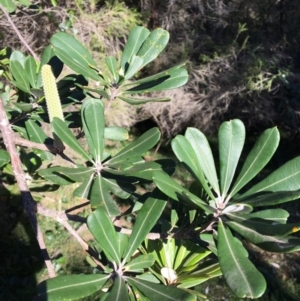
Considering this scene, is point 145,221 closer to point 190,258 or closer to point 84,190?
point 84,190

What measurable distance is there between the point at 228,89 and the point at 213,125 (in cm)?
71

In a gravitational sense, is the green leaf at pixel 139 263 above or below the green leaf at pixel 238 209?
below

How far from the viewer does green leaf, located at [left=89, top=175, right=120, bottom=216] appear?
3.05 feet

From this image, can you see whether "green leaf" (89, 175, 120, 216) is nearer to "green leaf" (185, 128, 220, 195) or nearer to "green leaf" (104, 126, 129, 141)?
"green leaf" (185, 128, 220, 195)

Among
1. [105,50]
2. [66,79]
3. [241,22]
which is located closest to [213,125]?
[241,22]

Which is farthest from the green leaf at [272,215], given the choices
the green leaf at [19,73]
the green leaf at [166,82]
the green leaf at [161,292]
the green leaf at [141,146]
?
the green leaf at [19,73]

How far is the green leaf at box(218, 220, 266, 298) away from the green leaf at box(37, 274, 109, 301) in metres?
0.28

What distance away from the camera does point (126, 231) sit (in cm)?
110

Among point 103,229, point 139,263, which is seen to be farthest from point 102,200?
point 139,263

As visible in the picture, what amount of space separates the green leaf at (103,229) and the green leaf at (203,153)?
0.28m

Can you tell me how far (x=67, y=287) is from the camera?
82 cm

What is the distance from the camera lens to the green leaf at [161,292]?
2.52 feet

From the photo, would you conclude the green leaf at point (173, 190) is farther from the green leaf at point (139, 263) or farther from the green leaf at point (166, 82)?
the green leaf at point (166, 82)

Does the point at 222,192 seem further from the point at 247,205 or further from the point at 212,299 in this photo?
the point at 212,299
